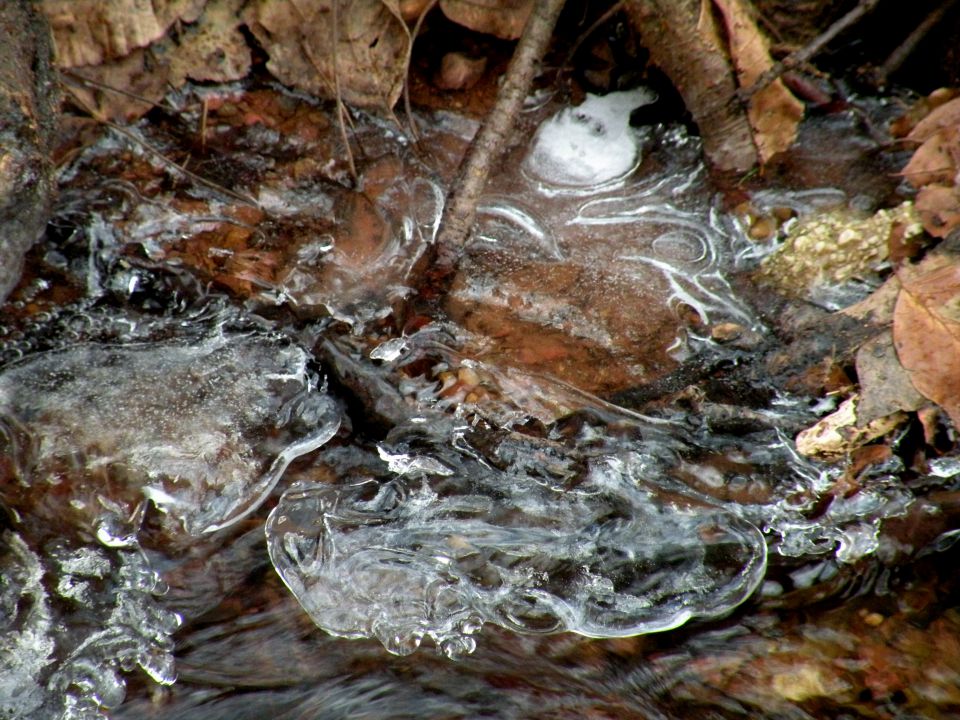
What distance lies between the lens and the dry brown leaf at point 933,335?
194 cm

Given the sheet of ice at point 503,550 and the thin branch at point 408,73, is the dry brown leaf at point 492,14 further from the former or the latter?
the sheet of ice at point 503,550

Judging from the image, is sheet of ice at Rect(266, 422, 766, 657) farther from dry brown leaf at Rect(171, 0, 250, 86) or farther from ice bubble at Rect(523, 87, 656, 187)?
dry brown leaf at Rect(171, 0, 250, 86)

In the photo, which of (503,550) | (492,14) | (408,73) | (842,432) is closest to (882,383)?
(842,432)

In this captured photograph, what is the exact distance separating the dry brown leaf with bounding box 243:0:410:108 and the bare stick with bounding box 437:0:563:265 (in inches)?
21.6

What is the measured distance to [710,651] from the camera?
1935mm

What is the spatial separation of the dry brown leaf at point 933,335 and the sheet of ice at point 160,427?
1681 millimetres

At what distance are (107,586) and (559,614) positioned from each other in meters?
1.25

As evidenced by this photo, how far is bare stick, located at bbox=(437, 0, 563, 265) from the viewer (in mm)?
2053

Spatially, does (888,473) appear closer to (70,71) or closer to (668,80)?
(668,80)

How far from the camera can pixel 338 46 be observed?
2455mm

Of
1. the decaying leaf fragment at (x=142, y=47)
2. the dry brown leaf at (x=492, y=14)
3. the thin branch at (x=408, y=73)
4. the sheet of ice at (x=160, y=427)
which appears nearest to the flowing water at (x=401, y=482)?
the sheet of ice at (x=160, y=427)

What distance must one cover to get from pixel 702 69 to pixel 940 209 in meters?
0.85

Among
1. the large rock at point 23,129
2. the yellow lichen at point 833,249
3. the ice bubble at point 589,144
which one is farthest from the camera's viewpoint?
the ice bubble at point 589,144

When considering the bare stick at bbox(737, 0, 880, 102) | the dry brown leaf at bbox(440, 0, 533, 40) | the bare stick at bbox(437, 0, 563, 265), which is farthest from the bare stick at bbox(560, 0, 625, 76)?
the bare stick at bbox(737, 0, 880, 102)
